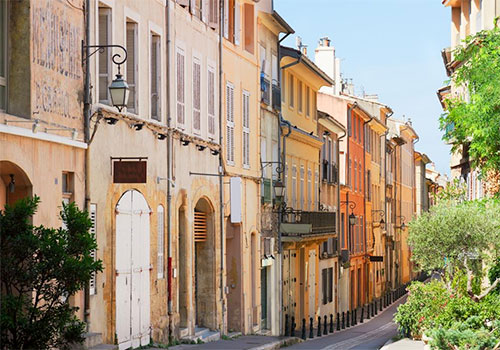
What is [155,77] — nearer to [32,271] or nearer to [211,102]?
[211,102]

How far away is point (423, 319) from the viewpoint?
25812mm

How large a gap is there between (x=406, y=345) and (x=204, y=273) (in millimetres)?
5368

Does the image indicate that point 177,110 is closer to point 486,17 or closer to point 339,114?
point 486,17

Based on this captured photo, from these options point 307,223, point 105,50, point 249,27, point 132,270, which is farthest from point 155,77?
point 307,223

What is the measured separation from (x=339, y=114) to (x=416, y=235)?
27447 millimetres

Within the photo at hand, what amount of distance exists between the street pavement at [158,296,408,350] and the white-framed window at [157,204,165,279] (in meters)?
1.61

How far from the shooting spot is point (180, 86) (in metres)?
23.8

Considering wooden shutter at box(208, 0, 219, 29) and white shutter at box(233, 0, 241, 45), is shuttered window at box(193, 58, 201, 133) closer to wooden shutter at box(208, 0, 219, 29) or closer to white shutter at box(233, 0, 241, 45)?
wooden shutter at box(208, 0, 219, 29)

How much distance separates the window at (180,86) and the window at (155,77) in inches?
55.2

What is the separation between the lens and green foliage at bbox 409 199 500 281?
25312 mm

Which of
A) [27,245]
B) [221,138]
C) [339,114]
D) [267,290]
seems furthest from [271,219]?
[27,245]

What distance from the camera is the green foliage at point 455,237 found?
83.0ft

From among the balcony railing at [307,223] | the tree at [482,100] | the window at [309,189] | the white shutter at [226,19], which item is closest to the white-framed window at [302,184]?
the balcony railing at [307,223]

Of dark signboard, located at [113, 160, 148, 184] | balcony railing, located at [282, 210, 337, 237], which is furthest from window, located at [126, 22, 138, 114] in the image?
balcony railing, located at [282, 210, 337, 237]
